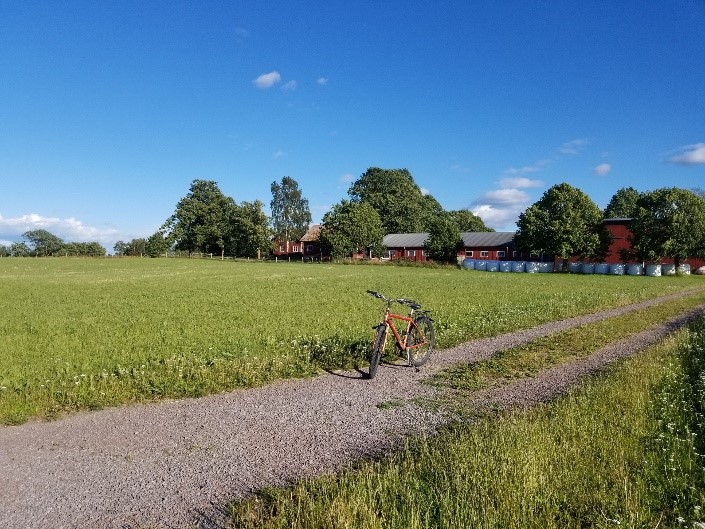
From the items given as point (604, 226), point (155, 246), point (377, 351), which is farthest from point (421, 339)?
point (155, 246)

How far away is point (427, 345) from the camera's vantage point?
36.0 feet

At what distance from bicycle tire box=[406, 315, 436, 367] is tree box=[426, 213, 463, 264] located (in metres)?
71.5

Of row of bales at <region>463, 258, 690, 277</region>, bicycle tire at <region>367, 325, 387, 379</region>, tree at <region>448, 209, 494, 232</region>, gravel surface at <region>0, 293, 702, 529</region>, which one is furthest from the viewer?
tree at <region>448, 209, 494, 232</region>

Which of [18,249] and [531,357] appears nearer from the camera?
[531,357]

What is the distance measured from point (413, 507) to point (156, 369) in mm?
6498

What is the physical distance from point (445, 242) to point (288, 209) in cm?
5431

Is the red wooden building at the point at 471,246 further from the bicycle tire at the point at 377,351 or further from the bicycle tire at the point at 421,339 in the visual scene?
the bicycle tire at the point at 377,351

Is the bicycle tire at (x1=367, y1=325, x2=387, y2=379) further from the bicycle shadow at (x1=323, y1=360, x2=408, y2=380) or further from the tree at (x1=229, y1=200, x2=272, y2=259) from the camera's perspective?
the tree at (x1=229, y1=200, x2=272, y2=259)

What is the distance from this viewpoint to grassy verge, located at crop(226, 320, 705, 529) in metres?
4.03

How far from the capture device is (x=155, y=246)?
11000cm

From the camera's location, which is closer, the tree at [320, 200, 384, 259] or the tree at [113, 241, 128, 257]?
the tree at [320, 200, 384, 259]

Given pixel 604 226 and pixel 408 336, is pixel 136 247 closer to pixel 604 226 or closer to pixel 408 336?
pixel 604 226

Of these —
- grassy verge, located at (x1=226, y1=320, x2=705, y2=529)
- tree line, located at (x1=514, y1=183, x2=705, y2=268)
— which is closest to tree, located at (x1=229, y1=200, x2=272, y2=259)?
tree line, located at (x1=514, y1=183, x2=705, y2=268)

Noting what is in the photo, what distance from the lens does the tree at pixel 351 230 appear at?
8869 centimetres
